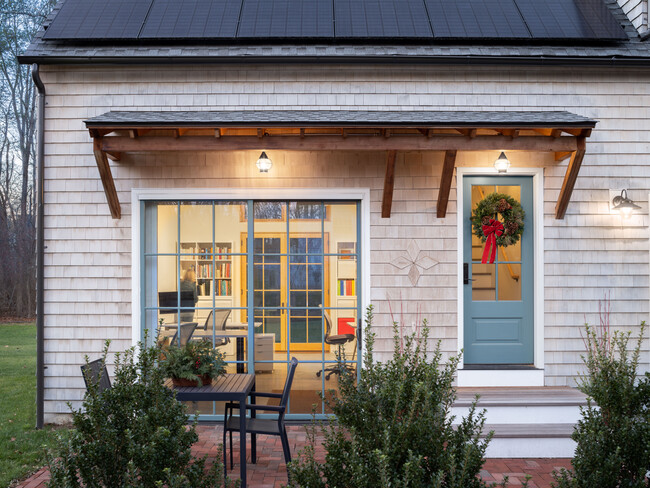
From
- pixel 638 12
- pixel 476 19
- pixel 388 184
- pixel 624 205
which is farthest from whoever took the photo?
pixel 476 19

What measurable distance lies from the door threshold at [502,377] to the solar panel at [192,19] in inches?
174

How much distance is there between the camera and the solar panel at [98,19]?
17.6 feet

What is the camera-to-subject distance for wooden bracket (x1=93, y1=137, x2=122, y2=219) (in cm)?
478

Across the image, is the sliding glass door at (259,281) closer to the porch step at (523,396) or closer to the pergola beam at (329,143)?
the pergola beam at (329,143)

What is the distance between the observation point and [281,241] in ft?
17.6

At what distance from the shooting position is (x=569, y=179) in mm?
5047

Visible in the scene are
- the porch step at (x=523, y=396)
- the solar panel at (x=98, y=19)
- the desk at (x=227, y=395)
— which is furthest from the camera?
the solar panel at (x=98, y=19)

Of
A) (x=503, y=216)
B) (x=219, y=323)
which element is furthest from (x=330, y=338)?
(x=503, y=216)

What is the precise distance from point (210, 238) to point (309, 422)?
2.21 metres

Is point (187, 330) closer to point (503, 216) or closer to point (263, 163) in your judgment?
point (263, 163)

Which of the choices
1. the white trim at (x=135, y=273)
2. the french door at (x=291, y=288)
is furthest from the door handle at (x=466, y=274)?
the white trim at (x=135, y=273)

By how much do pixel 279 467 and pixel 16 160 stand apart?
16572mm

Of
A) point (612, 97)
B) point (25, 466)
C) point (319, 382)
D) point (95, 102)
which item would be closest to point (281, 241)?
point (319, 382)

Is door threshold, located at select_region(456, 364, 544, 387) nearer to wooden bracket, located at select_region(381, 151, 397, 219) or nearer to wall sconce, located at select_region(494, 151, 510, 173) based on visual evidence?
wooden bracket, located at select_region(381, 151, 397, 219)
